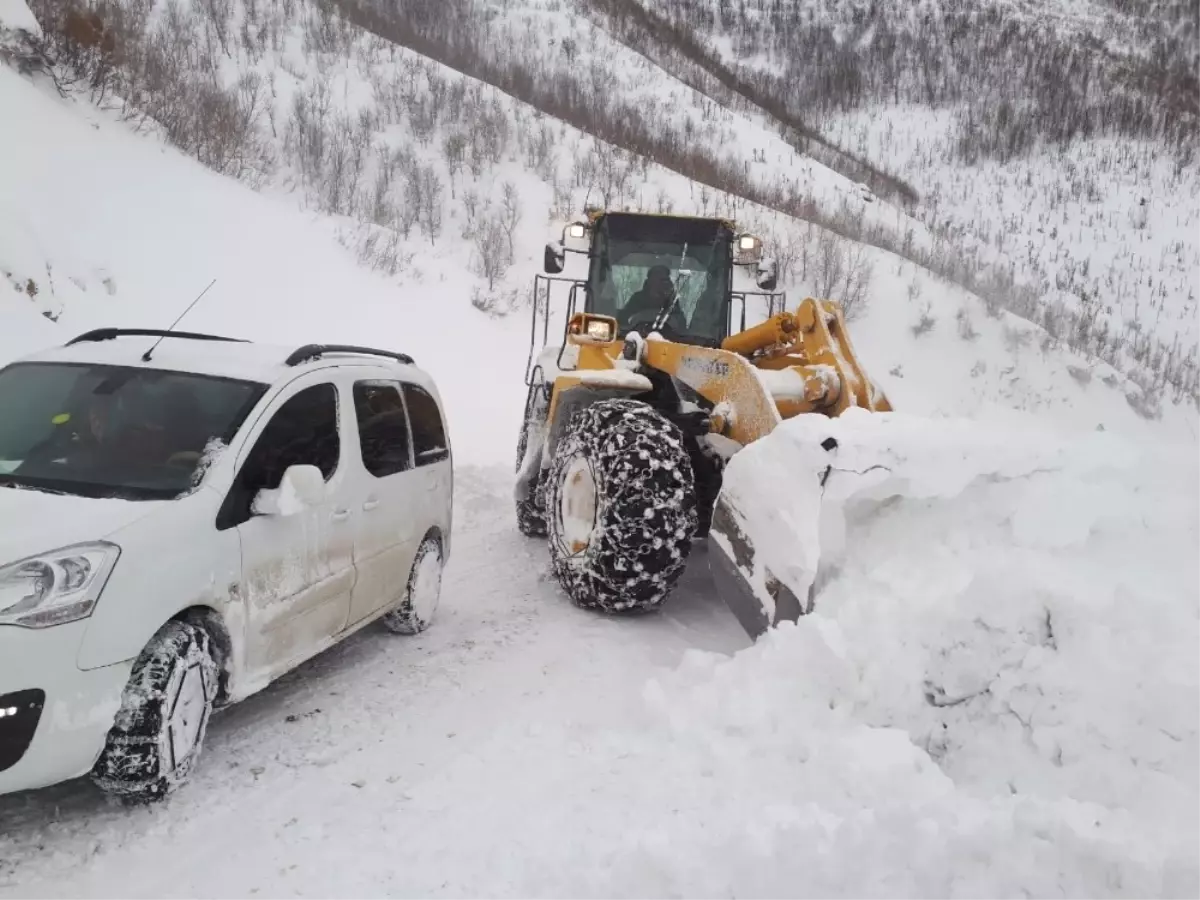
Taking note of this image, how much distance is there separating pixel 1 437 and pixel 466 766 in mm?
2362

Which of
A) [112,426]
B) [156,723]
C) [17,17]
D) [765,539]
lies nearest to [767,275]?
[765,539]

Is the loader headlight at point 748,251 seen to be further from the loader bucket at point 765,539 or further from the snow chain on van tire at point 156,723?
the snow chain on van tire at point 156,723

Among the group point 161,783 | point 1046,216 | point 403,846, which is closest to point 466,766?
point 403,846

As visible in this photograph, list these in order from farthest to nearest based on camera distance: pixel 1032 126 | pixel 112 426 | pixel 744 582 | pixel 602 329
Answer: pixel 1032 126
pixel 602 329
pixel 744 582
pixel 112 426

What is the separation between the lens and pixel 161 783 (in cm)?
318

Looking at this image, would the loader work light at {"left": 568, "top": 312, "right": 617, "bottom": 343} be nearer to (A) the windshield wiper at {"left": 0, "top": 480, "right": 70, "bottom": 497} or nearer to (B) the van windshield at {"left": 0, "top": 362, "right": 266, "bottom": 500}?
(B) the van windshield at {"left": 0, "top": 362, "right": 266, "bottom": 500}

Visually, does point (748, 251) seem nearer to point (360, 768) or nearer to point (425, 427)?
point (425, 427)

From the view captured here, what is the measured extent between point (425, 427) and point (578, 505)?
1062mm

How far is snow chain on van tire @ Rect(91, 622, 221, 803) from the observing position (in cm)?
307

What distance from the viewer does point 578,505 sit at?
568 cm

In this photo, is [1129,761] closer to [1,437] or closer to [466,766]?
[466,766]

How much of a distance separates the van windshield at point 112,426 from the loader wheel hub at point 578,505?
2137 mm

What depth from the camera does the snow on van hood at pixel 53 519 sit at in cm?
291

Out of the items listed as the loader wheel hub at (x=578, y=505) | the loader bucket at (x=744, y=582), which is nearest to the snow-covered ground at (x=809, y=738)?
the loader bucket at (x=744, y=582)
